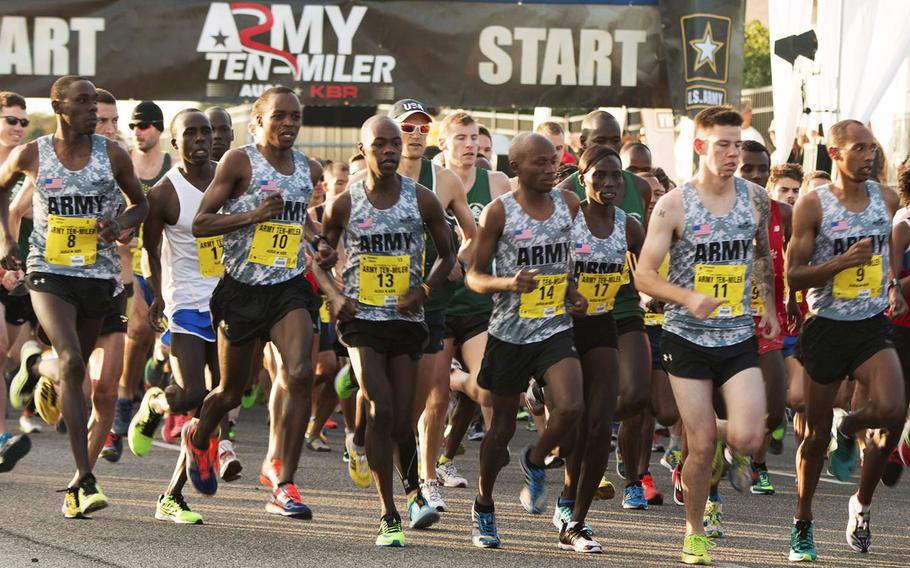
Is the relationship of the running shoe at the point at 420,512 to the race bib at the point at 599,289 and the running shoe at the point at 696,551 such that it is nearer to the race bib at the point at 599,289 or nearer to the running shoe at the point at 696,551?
the race bib at the point at 599,289

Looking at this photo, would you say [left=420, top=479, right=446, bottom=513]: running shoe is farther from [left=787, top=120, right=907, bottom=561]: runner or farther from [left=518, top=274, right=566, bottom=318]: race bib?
[left=787, top=120, right=907, bottom=561]: runner

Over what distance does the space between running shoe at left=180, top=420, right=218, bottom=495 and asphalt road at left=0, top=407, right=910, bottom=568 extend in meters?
0.19

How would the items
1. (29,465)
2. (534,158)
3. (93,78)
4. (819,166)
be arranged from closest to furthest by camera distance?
1. (534,158)
2. (29,465)
3. (819,166)
4. (93,78)

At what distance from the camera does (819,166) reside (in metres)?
14.1

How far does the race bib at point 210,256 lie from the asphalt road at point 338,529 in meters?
1.31

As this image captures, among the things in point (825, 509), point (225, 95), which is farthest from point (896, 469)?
point (225, 95)

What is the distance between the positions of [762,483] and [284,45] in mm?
6765

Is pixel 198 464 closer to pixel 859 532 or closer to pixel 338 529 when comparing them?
pixel 338 529

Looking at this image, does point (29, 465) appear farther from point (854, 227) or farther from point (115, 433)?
point (854, 227)

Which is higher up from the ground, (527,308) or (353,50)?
(353,50)

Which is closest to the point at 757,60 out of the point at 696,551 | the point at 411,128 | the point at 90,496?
the point at 411,128

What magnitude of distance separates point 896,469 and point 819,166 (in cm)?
467

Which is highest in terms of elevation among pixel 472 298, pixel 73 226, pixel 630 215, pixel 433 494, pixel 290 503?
pixel 630 215

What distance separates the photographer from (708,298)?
761 centimetres
